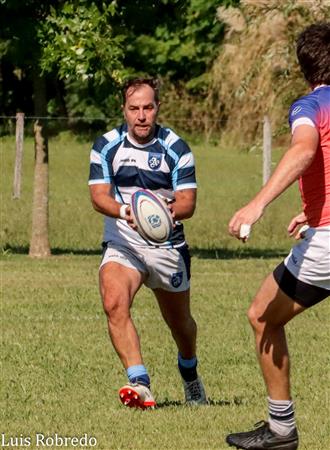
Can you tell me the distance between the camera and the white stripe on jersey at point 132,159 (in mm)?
9555

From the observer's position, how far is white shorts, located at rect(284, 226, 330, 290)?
7555 millimetres

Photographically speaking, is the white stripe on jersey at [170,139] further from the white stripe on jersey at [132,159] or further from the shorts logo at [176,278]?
Result: the shorts logo at [176,278]

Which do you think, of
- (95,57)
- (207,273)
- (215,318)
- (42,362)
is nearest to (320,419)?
(42,362)

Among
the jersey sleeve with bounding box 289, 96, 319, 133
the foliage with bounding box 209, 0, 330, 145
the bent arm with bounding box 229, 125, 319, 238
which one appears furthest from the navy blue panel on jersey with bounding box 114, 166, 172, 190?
the foliage with bounding box 209, 0, 330, 145

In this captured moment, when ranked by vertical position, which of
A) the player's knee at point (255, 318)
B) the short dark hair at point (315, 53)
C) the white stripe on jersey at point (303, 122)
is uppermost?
the short dark hair at point (315, 53)

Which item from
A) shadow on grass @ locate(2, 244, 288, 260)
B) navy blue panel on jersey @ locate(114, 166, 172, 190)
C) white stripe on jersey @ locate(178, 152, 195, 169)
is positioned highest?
white stripe on jersey @ locate(178, 152, 195, 169)

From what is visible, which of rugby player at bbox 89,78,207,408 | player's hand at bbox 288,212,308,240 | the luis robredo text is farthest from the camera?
rugby player at bbox 89,78,207,408

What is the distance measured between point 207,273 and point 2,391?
961 centimetres

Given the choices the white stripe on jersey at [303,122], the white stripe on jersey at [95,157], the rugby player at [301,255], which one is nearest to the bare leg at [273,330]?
the rugby player at [301,255]

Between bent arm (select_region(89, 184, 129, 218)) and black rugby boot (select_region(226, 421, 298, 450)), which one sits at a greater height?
bent arm (select_region(89, 184, 129, 218))

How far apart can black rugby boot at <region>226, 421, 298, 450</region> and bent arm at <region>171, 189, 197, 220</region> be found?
1.89 meters

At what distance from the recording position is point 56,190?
3447 cm

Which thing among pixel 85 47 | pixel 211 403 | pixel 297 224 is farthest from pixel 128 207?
pixel 85 47

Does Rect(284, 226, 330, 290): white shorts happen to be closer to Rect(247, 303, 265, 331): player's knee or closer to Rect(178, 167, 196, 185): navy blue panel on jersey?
Rect(247, 303, 265, 331): player's knee
